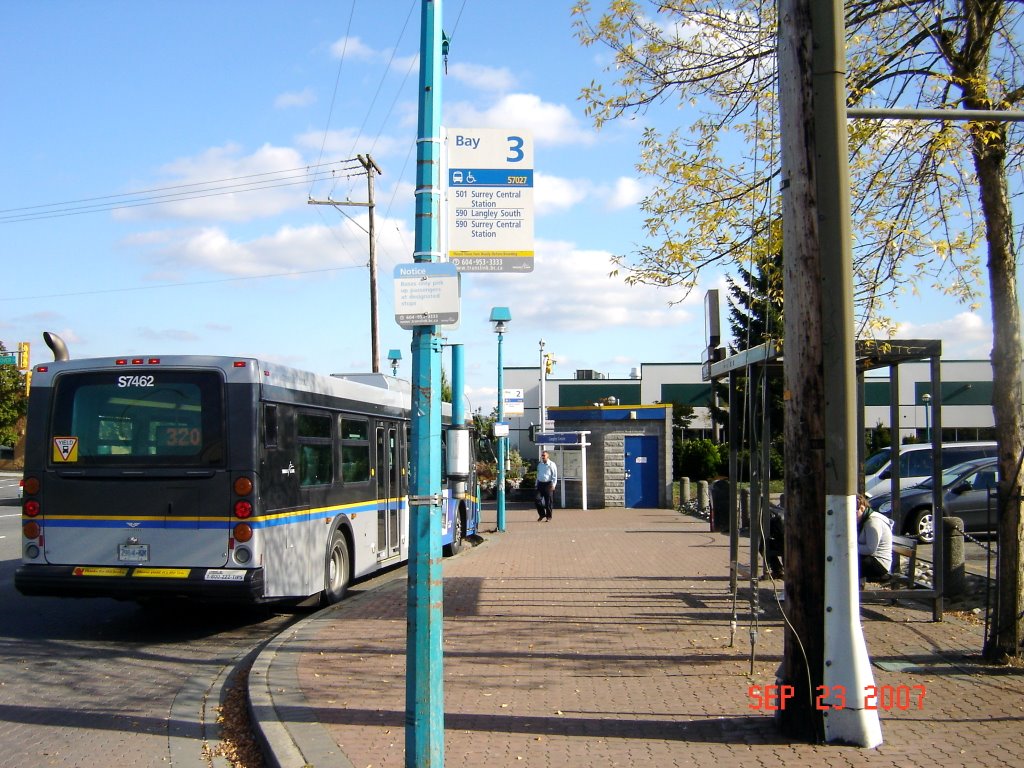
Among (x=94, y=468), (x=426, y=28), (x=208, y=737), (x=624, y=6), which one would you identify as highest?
(x=624, y=6)

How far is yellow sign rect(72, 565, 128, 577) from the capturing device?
952cm

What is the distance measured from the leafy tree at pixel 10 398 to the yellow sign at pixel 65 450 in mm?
Answer: 50905

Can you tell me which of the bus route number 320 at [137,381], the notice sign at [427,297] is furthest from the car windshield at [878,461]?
the notice sign at [427,297]

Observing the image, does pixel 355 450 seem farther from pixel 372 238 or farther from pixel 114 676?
pixel 372 238

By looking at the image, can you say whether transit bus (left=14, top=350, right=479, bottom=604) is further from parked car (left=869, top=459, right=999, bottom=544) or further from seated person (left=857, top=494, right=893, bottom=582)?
parked car (left=869, top=459, right=999, bottom=544)

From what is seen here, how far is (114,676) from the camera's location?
8.37m

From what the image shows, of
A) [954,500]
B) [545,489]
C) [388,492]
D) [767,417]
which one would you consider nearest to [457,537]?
[388,492]

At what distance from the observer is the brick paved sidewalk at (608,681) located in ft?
18.9

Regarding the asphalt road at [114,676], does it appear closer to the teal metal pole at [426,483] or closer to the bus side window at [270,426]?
the teal metal pole at [426,483]

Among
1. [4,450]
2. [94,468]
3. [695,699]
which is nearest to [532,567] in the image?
[94,468]

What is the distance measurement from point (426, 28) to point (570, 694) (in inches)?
184

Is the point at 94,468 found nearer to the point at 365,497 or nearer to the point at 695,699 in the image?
the point at 365,497

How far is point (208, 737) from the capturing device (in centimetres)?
668

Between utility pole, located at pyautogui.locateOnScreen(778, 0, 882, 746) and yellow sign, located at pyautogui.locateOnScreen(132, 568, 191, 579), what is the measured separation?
5929 mm
